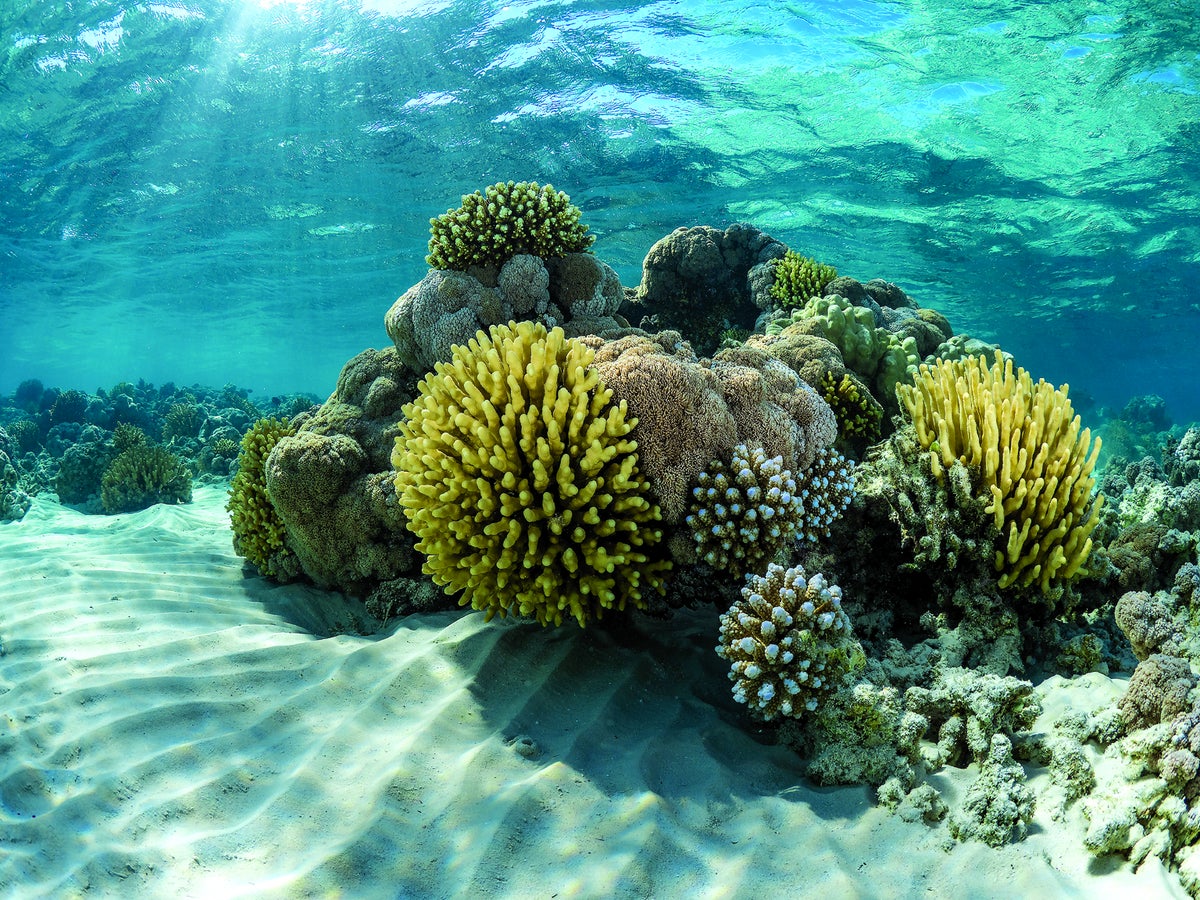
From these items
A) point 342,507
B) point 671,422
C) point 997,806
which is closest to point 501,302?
point 342,507

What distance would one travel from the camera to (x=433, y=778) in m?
3.11

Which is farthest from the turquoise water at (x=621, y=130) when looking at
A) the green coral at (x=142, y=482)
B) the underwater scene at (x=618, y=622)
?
the green coral at (x=142, y=482)

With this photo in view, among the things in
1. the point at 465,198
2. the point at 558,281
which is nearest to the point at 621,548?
the point at 558,281

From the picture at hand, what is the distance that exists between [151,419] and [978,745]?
23.8 meters

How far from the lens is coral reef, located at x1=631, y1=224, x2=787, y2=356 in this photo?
9.10 m

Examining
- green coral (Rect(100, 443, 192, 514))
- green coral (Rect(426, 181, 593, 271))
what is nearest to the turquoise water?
green coral (Rect(426, 181, 593, 271))

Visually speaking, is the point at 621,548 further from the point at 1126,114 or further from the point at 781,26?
the point at 1126,114

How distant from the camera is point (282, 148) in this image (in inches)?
828

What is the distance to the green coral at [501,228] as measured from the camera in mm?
6258

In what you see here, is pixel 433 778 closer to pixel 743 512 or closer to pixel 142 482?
pixel 743 512

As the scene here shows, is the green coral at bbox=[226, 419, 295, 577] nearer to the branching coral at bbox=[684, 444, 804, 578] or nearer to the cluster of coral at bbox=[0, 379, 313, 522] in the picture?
the branching coral at bbox=[684, 444, 804, 578]

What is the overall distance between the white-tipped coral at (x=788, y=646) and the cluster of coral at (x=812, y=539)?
0.05ft

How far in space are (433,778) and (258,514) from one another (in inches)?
160

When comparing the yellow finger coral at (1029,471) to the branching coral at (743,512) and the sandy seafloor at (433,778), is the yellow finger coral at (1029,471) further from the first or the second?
the branching coral at (743,512)
